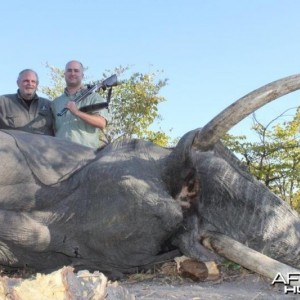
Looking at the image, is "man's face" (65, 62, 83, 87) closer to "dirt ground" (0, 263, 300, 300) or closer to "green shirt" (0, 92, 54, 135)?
"green shirt" (0, 92, 54, 135)

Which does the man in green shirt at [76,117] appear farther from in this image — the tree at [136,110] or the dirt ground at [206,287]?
the tree at [136,110]

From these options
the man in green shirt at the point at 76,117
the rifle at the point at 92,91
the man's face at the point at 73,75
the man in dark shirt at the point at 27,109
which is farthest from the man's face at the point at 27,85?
the rifle at the point at 92,91

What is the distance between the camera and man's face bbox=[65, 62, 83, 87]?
6.97 m

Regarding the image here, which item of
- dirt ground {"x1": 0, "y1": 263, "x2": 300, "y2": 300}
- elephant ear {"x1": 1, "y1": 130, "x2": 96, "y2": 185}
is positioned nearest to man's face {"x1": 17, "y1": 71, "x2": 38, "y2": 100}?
A: elephant ear {"x1": 1, "y1": 130, "x2": 96, "y2": 185}

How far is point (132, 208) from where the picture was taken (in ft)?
14.6

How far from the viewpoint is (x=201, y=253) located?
4625mm

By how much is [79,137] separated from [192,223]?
93.9 inches

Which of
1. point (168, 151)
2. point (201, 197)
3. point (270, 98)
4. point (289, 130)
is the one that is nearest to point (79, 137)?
point (168, 151)

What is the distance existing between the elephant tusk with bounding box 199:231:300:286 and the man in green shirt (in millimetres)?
2213

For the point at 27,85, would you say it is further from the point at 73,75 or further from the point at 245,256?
the point at 245,256

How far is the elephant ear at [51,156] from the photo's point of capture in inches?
186

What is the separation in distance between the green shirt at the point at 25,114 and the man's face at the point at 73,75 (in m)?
0.35

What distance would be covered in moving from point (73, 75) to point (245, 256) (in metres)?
3.34

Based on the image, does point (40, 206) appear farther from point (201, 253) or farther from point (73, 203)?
point (201, 253)
